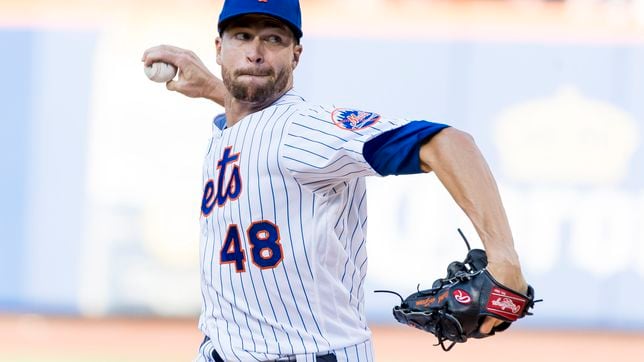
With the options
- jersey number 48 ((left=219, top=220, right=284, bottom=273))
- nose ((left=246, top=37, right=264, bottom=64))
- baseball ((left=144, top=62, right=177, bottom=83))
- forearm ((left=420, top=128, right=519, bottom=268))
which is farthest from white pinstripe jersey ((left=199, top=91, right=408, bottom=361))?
baseball ((left=144, top=62, right=177, bottom=83))

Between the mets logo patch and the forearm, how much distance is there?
202mm

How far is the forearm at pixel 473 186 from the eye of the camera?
92.3 inches

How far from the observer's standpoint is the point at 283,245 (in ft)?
9.37

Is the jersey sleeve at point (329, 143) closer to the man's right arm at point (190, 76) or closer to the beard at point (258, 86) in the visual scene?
the beard at point (258, 86)

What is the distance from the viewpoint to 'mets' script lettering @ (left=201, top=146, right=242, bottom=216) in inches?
116

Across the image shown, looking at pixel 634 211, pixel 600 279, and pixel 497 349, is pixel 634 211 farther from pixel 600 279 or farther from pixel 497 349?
pixel 497 349

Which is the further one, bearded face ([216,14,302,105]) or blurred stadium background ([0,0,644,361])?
blurred stadium background ([0,0,644,361])

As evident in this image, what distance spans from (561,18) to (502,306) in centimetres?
716

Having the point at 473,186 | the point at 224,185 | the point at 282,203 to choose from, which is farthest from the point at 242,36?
the point at 473,186

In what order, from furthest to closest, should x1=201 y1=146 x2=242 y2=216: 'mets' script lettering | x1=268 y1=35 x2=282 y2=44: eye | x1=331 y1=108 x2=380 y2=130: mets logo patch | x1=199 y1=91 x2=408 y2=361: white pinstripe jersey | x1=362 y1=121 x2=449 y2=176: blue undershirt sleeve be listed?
1. x1=268 y1=35 x2=282 y2=44: eye
2. x1=201 y1=146 x2=242 y2=216: 'mets' script lettering
3. x1=199 y1=91 x2=408 y2=361: white pinstripe jersey
4. x1=331 y1=108 x2=380 y2=130: mets logo patch
5. x1=362 y1=121 x2=449 y2=176: blue undershirt sleeve

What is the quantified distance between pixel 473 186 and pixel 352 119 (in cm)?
41

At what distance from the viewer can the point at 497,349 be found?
8.48 metres

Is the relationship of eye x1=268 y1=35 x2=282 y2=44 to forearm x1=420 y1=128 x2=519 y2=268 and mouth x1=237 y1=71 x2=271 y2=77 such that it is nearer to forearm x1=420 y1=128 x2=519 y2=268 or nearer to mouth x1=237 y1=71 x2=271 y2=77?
mouth x1=237 y1=71 x2=271 y2=77

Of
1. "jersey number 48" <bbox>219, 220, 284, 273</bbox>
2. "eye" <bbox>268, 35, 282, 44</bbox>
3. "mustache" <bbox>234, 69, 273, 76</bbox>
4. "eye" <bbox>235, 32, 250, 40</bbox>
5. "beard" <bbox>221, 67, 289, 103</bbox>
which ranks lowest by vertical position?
"jersey number 48" <bbox>219, 220, 284, 273</bbox>
